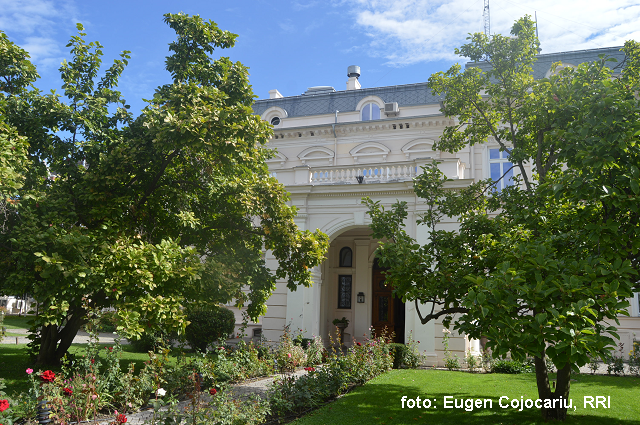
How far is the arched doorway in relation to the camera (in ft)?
61.4

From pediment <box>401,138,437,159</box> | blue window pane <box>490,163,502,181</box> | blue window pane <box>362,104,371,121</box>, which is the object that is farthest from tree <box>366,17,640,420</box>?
blue window pane <box>362,104,371,121</box>

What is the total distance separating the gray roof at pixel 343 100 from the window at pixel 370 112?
1.58 ft

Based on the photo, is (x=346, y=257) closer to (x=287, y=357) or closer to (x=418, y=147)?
(x=418, y=147)

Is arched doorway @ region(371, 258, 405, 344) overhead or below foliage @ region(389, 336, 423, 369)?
overhead

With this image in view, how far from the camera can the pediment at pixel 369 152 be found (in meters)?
19.9

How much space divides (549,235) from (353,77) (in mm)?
19266

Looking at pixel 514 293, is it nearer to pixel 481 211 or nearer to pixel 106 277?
pixel 481 211

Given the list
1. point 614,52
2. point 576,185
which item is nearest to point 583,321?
point 576,185

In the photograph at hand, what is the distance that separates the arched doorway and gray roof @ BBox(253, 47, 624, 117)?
7918mm

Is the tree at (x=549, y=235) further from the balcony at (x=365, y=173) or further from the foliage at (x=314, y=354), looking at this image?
the foliage at (x=314, y=354)

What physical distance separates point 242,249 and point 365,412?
4209 mm

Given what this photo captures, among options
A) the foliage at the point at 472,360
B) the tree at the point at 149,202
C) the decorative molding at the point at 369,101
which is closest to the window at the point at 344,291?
the foliage at the point at 472,360

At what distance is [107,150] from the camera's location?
28.9ft

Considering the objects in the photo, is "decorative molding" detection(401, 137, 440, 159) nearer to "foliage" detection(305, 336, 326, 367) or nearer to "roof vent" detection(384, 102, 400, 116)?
"roof vent" detection(384, 102, 400, 116)
